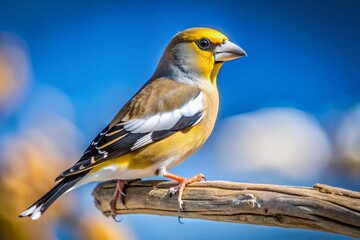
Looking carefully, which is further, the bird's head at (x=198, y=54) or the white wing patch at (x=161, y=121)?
the bird's head at (x=198, y=54)

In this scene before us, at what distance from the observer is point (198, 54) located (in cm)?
194

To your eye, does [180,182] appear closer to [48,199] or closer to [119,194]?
[119,194]

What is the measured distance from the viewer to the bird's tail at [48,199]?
164 cm

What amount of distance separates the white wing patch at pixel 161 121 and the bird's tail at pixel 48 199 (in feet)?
0.73

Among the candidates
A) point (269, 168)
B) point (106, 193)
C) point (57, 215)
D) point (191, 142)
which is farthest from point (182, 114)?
point (269, 168)

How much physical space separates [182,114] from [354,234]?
Answer: 0.66 metres

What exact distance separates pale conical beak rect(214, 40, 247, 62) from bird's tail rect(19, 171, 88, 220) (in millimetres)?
603

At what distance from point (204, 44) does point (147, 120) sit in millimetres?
342

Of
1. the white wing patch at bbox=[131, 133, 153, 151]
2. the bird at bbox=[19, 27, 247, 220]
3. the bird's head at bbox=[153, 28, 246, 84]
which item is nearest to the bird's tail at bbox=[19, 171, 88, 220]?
the bird at bbox=[19, 27, 247, 220]

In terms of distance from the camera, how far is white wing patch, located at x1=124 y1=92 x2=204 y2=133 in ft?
5.81

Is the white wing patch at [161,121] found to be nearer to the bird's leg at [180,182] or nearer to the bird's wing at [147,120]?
the bird's wing at [147,120]

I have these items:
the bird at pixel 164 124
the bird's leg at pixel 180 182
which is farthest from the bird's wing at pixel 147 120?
the bird's leg at pixel 180 182

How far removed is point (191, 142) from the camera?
1.79 meters

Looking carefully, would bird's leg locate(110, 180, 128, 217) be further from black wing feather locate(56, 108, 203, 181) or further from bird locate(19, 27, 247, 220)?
black wing feather locate(56, 108, 203, 181)
